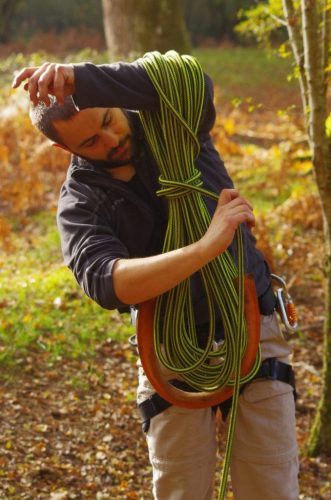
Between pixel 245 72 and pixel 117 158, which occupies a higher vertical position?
pixel 245 72

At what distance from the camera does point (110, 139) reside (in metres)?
2.49

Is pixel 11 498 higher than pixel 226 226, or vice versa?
pixel 226 226

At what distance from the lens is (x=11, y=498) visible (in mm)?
3764

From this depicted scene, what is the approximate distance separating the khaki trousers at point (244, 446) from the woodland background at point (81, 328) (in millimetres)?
1337

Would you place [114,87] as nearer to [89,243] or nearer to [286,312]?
[89,243]

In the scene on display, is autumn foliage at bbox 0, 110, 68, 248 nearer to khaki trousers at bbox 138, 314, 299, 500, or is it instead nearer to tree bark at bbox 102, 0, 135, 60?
tree bark at bbox 102, 0, 135, 60

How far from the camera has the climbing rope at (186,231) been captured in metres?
2.50

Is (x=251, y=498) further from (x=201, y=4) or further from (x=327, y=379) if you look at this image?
(x=201, y=4)

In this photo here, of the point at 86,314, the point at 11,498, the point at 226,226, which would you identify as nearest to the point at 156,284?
the point at 226,226

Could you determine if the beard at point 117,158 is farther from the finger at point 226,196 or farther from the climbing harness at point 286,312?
the climbing harness at point 286,312

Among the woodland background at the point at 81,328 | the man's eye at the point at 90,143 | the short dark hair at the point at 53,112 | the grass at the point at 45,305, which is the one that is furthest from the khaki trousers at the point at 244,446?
the grass at the point at 45,305

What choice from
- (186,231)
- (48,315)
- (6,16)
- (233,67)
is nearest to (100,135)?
(186,231)

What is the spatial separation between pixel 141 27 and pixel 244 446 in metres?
9.81

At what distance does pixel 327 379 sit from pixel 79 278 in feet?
6.79
